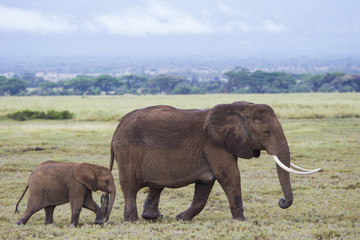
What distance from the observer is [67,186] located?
26.7 ft

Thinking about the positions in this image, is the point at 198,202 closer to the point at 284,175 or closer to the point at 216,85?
the point at 284,175

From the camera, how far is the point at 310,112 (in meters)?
34.2

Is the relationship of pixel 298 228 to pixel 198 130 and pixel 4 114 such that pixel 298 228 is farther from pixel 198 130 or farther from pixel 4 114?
pixel 4 114

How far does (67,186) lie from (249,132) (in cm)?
258

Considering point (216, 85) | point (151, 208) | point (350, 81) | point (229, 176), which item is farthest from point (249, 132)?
point (216, 85)

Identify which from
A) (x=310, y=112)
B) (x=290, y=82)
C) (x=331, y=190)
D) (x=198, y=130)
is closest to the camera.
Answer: (x=198, y=130)

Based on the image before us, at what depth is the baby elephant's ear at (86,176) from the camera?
26.3ft

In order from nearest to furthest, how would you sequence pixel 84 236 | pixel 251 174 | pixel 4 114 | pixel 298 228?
pixel 84 236 < pixel 298 228 < pixel 251 174 < pixel 4 114

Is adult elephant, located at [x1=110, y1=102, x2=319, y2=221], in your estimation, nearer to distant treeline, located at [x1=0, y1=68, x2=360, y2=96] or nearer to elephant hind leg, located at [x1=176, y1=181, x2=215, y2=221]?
elephant hind leg, located at [x1=176, y1=181, x2=215, y2=221]

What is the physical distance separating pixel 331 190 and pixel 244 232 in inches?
173

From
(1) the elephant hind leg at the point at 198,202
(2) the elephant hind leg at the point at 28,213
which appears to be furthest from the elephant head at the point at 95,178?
(1) the elephant hind leg at the point at 198,202

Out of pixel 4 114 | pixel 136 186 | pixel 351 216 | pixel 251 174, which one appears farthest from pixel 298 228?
pixel 4 114

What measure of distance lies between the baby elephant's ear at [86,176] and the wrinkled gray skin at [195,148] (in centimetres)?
66

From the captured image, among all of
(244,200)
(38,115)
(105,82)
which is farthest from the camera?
(105,82)
